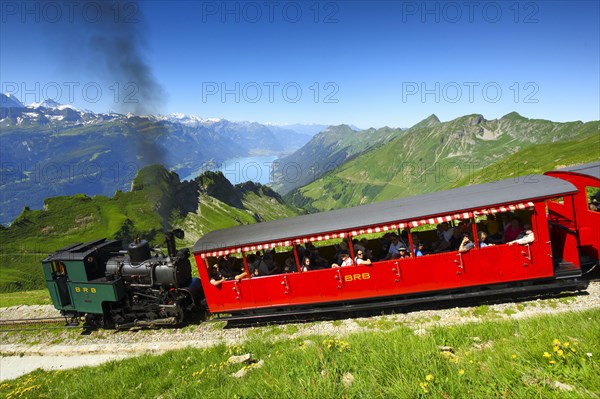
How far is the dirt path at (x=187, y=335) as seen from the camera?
10.4 meters

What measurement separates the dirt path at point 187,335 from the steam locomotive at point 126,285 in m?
0.71

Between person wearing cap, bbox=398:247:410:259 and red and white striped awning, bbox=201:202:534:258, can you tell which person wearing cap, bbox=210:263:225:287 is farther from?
person wearing cap, bbox=398:247:410:259

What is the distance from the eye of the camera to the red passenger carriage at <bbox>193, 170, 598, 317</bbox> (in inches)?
404

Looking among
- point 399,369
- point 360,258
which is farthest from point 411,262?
point 399,369

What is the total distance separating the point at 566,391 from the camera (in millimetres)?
4312

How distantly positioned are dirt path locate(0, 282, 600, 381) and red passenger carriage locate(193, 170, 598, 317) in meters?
0.55

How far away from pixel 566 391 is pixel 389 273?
6.90 meters

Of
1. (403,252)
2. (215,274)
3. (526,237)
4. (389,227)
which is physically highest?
(389,227)

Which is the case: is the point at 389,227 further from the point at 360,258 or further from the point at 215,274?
the point at 215,274

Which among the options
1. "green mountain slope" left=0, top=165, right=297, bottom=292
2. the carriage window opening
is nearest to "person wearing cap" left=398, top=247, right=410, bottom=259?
the carriage window opening

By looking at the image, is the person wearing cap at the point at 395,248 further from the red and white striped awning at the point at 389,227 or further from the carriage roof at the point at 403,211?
the carriage roof at the point at 403,211

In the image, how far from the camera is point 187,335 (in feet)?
42.8

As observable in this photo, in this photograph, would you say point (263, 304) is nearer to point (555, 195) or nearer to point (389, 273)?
point (389, 273)

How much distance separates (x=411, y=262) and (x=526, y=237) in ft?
11.9
